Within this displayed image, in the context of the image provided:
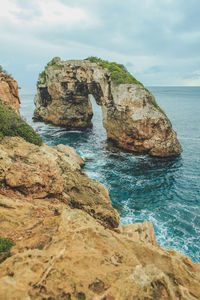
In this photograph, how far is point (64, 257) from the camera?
17.6 feet

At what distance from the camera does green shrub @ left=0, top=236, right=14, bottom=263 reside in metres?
5.51

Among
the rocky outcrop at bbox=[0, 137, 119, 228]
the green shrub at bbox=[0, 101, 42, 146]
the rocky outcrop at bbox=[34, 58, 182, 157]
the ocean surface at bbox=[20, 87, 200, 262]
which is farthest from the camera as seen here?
the rocky outcrop at bbox=[34, 58, 182, 157]

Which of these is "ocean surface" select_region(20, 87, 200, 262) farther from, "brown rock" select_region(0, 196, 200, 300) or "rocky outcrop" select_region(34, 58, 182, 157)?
"brown rock" select_region(0, 196, 200, 300)

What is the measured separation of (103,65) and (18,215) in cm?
3929

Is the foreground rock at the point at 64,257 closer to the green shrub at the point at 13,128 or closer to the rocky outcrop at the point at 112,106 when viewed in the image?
the green shrub at the point at 13,128

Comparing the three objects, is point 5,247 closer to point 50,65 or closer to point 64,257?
point 64,257

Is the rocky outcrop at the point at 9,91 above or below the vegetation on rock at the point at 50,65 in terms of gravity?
below

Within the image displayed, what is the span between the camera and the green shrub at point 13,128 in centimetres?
1265

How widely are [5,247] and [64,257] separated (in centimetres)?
Answer: 198

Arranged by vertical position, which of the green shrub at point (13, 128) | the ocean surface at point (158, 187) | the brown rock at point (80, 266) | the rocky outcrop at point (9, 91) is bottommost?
the ocean surface at point (158, 187)

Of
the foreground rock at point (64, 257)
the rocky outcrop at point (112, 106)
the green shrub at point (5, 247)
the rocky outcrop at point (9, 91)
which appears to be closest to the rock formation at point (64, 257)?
the foreground rock at point (64, 257)

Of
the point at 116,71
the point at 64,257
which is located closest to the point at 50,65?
the point at 116,71

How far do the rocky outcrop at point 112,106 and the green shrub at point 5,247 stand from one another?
101 feet

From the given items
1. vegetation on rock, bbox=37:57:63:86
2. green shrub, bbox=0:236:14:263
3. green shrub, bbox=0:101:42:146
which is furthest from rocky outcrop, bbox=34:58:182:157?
green shrub, bbox=0:236:14:263
